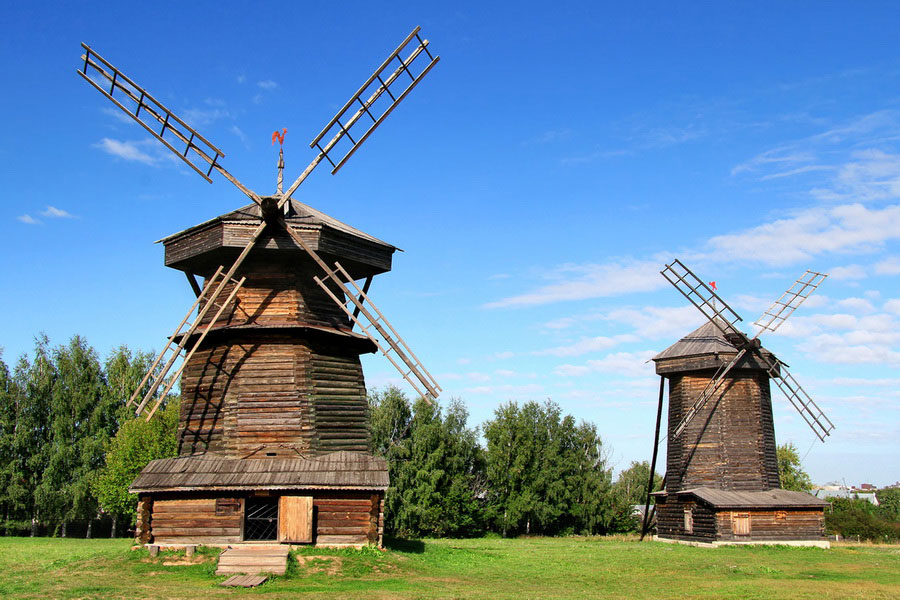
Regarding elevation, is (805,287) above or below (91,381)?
above

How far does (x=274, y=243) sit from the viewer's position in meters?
20.0

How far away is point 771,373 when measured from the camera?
32094 mm

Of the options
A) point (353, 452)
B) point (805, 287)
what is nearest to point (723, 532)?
point (805, 287)

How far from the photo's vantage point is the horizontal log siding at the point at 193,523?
1822cm

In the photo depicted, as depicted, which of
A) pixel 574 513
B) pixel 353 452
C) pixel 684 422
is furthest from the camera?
pixel 574 513

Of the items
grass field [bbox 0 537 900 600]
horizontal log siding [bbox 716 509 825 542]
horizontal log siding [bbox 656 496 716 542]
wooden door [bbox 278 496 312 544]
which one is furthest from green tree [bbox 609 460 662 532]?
wooden door [bbox 278 496 312 544]

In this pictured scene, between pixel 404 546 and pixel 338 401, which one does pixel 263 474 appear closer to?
pixel 338 401

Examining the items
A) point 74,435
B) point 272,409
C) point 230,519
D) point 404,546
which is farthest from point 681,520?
point 74,435

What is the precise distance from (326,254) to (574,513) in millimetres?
32474

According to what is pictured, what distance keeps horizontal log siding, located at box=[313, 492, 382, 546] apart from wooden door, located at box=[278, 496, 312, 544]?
1.11ft

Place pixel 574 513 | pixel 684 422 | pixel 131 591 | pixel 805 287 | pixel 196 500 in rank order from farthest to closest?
pixel 574 513 → pixel 805 287 → pixel 684 422 → pixel 196 500 → pixel 131 591

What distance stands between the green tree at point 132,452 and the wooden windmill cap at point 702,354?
75.3 ft

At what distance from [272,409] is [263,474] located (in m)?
1.75

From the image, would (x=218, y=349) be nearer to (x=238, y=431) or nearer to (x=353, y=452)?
(x=238, y=431)
